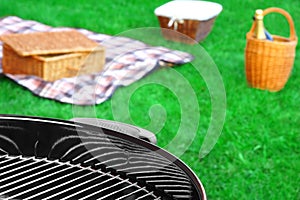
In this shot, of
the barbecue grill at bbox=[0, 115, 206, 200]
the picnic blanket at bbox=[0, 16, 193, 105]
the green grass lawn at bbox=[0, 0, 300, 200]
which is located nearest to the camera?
the barbecue grill at bbox=[0, 115, 206, 200]

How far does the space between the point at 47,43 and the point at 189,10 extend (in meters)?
1.29

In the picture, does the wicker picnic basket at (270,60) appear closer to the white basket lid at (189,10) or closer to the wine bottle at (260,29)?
the wine bottle at (260,29)

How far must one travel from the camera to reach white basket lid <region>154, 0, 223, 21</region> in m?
4.45

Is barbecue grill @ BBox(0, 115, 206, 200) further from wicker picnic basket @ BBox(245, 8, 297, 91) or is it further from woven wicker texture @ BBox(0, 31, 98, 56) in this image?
wicker picnic basket @ BBox(245, 8, 297, 91)

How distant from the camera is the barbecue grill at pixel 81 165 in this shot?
1297 millimetres

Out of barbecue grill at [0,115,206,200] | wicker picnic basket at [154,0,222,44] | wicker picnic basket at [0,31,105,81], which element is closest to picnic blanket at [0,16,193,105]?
wicker picnic basket at [0,31,105,81]

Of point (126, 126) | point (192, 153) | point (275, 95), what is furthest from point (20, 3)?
point (126, 126)

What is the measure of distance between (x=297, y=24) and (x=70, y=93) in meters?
2.64

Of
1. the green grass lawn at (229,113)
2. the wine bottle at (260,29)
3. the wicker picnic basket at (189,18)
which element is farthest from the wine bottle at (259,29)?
the wicker picnic basket at (189,18)

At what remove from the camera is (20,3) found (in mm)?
5645

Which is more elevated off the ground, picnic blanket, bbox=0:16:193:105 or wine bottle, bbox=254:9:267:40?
wine bottle, bbox=254:9:267:40

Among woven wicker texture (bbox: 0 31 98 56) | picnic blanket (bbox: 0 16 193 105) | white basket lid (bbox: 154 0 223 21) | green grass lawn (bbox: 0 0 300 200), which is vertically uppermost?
white basket lid (bbox: 154 0 223 21)

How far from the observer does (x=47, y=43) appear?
12.3 ft

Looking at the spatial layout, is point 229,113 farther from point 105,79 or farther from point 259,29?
point 105,79
